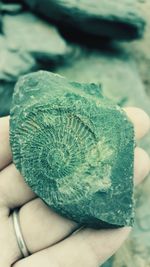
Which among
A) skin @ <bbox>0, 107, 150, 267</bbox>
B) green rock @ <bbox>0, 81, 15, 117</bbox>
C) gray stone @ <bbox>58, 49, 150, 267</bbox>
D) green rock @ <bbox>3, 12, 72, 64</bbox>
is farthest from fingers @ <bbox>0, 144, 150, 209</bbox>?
green rock @ <bbox>3, 12, 72, 64</bbox>

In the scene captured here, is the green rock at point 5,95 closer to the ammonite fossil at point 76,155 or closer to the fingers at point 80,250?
the ammonite fossil at point 76,155

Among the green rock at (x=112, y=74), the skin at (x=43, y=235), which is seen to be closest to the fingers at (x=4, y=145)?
the skin at (x=43, y=235)

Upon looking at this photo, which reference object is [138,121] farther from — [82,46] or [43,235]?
[82,46]

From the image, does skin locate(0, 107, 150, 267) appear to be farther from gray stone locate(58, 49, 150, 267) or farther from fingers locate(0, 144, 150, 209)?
gray stone locate(58, 49, 150, 267)

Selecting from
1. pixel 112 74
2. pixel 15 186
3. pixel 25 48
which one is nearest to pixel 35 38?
pixel 25 48

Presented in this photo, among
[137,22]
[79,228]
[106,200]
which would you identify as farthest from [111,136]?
[137,22]
